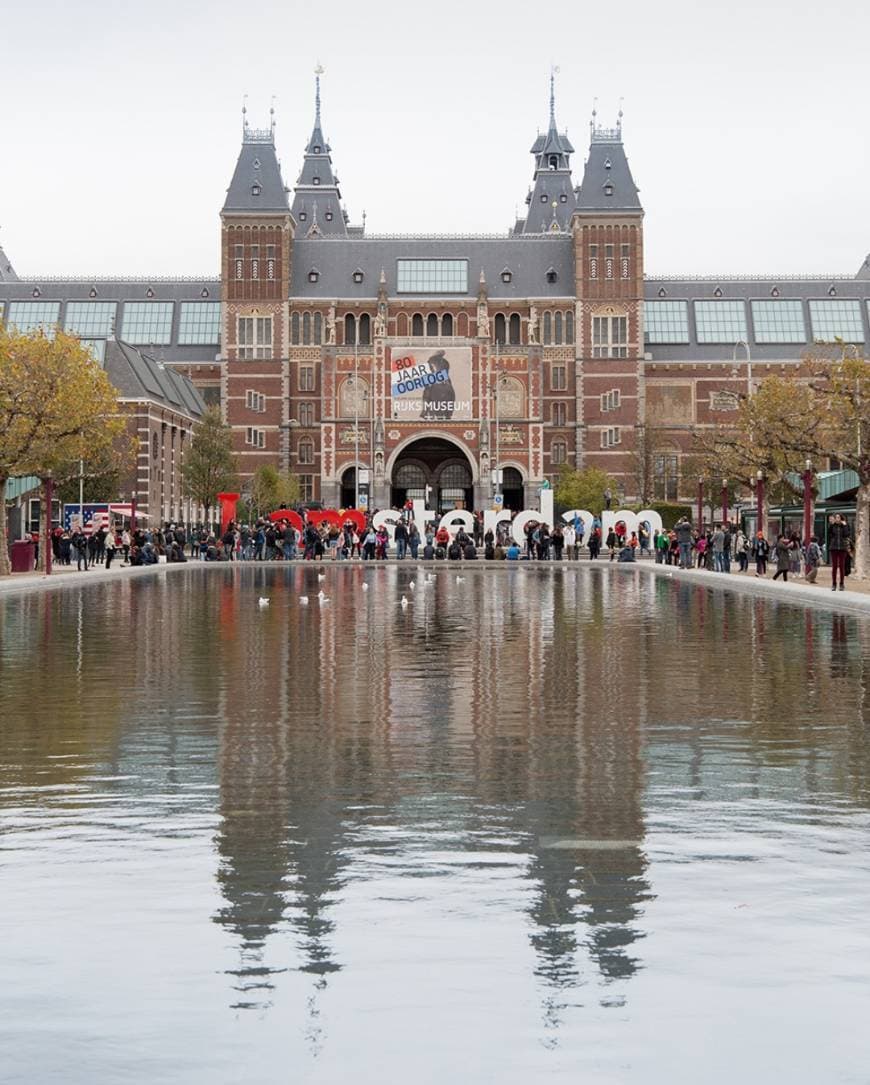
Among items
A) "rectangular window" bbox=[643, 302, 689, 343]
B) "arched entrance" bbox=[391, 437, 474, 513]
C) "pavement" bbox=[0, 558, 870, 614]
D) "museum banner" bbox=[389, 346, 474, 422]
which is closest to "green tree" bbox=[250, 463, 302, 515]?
"museum banner" bbox=[389, 346, 474, 422]

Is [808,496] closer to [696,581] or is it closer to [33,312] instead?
[696,581]

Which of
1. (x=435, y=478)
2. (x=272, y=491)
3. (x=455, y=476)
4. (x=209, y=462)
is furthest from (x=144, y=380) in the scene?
(x=455, y=476)

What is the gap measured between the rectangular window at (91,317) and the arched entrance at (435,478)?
23787 millimetres

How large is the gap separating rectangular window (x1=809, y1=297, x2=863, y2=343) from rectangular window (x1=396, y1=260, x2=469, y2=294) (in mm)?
24400

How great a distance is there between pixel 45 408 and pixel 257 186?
60.0 metres

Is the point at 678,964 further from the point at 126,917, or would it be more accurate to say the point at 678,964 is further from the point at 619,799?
the point at 619,799

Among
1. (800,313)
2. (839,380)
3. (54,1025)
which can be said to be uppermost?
(800,313)

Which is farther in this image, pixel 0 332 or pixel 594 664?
pixel 0 332

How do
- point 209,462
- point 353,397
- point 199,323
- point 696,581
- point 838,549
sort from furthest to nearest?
1. point 199,323
2. point 353,397
3. point 209,462
4. point 696,581
5. point 838,549

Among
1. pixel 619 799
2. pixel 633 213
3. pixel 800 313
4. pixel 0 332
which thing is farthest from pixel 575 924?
pixel 800 313

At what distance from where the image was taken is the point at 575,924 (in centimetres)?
589

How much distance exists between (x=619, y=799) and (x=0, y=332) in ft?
135

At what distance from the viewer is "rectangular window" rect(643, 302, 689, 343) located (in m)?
106

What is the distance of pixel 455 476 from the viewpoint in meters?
102
